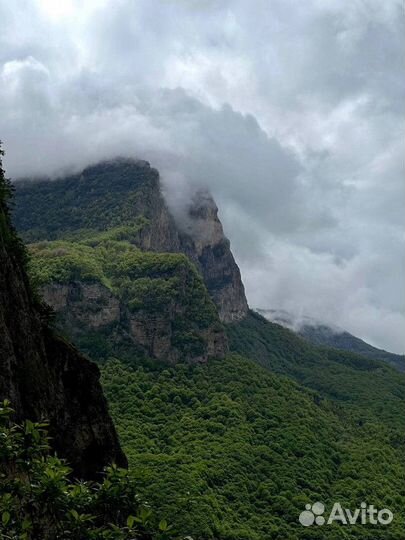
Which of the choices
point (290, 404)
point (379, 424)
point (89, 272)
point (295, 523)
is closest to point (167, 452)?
point (295, 523)

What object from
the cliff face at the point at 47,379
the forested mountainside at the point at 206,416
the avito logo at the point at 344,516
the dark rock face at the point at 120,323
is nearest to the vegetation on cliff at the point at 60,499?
the cliff face at the point at 47,379

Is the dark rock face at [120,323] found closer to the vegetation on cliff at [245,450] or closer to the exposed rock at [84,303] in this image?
the exposed rock at [84,303]

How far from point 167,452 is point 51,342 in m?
79.4

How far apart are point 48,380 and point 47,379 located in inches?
12.0

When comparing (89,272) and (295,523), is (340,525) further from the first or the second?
(89,272)

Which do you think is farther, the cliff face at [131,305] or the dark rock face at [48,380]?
the cliff face at [131,305]

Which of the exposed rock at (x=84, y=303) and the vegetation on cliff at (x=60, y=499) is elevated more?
the exposed rock at (x=84, y=303)

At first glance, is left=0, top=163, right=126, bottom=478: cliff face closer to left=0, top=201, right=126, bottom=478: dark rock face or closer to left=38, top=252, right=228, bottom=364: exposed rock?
left=0, top=201, right=126, bottom=478: dark rock face

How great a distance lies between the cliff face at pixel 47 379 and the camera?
1072 inches

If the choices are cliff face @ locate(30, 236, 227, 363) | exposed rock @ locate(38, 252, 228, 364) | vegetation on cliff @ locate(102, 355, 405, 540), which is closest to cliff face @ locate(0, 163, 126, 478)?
vegetation on cliff @ locate(102, 355, 405, 540)

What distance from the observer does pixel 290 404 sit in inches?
5910

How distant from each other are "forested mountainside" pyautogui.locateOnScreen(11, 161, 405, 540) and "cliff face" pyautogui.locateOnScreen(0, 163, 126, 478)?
3409 cm

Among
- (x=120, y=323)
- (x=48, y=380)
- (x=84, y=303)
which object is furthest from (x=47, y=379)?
(x=120, y=323)

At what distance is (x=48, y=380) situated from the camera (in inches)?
1324
